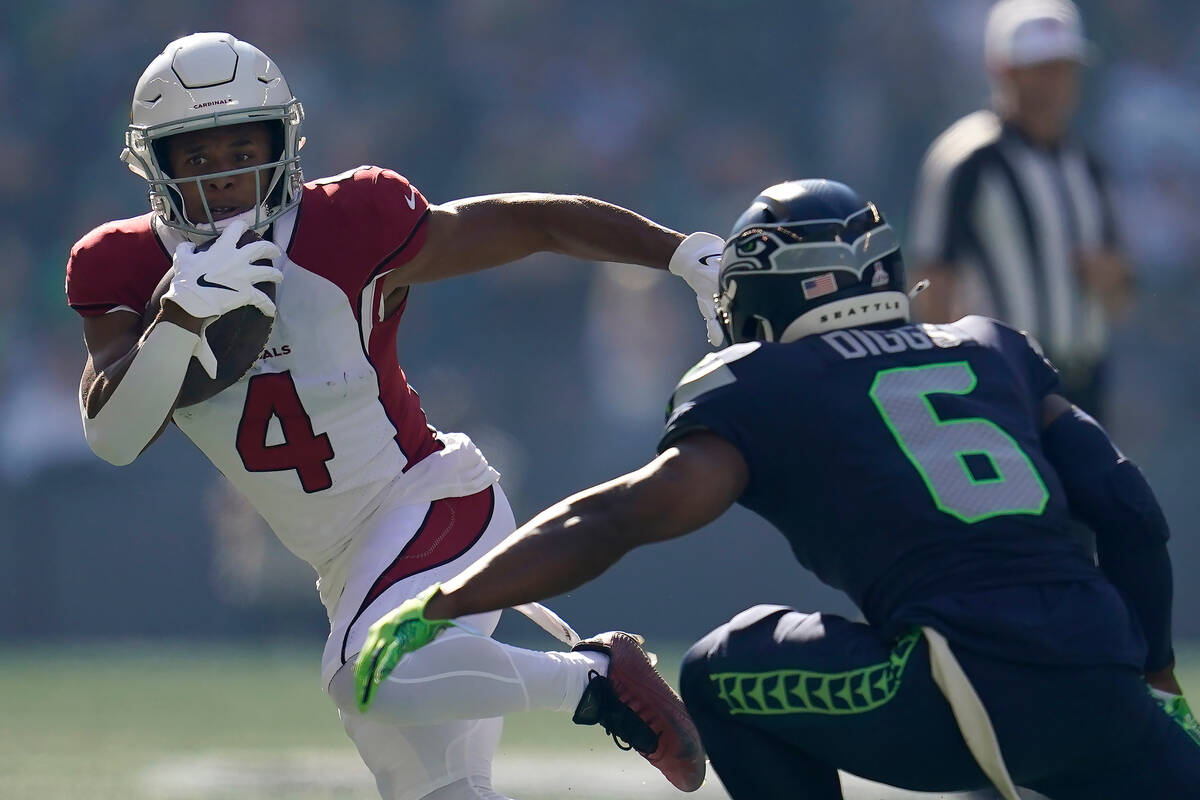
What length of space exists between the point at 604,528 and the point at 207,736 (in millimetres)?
3706

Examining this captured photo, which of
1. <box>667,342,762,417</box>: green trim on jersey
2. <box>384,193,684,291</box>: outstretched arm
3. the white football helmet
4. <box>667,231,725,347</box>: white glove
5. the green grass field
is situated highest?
the white football helmet

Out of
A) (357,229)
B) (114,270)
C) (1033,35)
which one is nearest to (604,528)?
(357,229)

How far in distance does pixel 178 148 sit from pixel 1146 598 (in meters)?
1.99

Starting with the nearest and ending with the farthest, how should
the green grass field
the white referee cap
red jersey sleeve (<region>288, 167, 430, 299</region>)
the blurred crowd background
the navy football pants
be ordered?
the navy football pants → red jersey sleeve (<region>288, 167, 430, 299</region>) → the green grass field → the white referee cap → the blurred crowd background

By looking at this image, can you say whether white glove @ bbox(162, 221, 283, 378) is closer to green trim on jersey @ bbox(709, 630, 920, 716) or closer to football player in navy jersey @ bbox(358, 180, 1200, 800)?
football player in navy jersey @ bbox(358, 180, 1200, 800)

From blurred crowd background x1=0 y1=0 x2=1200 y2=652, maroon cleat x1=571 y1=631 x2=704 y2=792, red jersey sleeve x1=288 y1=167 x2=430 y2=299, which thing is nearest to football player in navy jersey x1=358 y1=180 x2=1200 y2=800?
maroon cleat x1=571 y1=631 x2=704 y2=792

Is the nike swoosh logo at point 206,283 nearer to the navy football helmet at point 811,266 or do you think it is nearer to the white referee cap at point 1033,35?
the navy football helmet at point 811,266

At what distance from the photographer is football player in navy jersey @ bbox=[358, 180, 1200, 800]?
2.35 m

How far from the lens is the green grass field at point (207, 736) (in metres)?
4.62

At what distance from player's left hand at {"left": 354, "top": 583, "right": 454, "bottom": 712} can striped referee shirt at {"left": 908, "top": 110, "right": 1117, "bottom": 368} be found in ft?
8.55

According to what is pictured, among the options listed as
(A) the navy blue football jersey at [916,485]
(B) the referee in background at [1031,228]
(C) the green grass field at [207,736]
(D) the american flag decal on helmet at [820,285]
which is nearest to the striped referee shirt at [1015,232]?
(B) the referee in background at [1031,228]

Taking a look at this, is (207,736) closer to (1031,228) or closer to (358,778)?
(358,778)

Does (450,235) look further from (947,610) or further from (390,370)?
(947,610)

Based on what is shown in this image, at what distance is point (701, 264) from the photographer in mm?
3516
